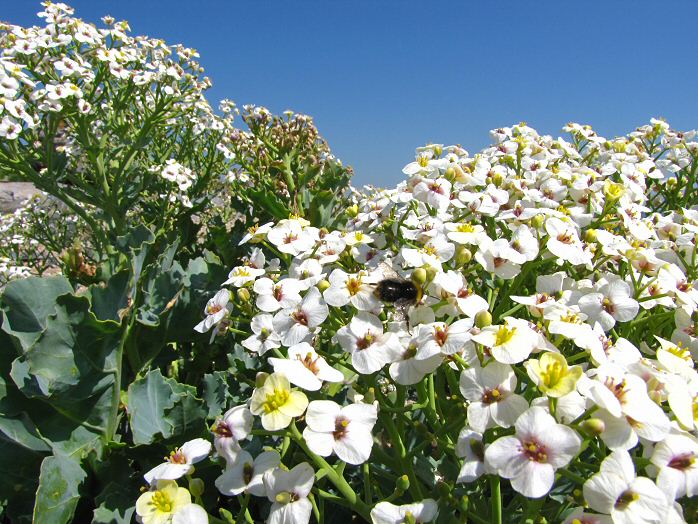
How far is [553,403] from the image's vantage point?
41.0 inches

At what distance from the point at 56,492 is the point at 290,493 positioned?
873 millimetres

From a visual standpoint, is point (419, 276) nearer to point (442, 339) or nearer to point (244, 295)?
point (442, 339)

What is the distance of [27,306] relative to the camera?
192 centimetres

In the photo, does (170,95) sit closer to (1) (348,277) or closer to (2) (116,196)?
(2) (116,196)

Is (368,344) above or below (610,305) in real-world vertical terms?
below

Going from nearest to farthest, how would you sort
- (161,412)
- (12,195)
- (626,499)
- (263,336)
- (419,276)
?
(626,499), (419,276), (263,336), (161,412), (12,195)

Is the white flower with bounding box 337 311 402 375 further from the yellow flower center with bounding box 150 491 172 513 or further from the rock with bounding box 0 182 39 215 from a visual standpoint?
the rock with bounding box 0 182 39 215

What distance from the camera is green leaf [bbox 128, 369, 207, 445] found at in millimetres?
1735

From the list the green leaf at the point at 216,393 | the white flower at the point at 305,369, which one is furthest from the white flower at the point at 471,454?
the green leaf at the point at 216,393

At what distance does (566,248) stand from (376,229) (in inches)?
36.9

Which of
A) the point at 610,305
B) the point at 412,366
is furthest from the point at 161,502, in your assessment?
the point at 610,305

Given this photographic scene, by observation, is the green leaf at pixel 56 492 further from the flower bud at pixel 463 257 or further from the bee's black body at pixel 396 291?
the flower bud at pixel 463 257

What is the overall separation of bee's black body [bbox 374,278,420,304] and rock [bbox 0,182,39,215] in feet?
27.2

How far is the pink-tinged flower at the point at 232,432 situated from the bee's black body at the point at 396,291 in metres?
0.46
